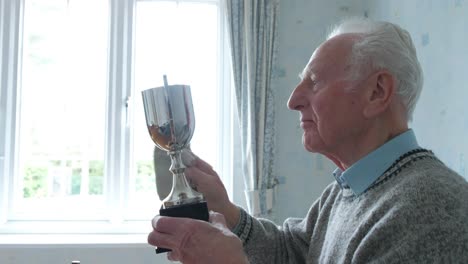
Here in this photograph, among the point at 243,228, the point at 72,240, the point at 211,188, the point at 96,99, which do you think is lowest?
the point at 72,240

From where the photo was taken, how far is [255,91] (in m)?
2.16

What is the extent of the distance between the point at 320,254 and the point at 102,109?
165 centimetres

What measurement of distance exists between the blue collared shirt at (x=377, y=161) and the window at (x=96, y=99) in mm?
1497

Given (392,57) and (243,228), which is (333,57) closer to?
(392,57)

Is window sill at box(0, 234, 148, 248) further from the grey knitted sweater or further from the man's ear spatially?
the man's ear

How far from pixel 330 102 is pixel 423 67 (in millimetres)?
927

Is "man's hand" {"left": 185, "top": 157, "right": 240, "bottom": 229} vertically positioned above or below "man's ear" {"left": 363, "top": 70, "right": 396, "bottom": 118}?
below

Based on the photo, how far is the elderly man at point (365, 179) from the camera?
2.34 feet

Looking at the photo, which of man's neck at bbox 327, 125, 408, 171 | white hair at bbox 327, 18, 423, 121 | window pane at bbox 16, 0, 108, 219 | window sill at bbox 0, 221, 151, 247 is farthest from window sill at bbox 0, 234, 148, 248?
white hair at bbox 327, 18, 423, 121

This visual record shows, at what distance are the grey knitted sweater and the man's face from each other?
11 centimetres

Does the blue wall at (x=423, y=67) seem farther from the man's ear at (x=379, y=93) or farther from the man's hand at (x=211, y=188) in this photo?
the man's hand at (x=211, y=188)

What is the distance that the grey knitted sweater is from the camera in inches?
27.0

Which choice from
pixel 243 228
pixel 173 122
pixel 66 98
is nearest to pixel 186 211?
pixel 173 122

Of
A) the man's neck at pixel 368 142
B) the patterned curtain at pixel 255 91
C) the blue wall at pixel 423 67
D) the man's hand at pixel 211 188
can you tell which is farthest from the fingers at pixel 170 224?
the patterned curtain at pixel 255 91
